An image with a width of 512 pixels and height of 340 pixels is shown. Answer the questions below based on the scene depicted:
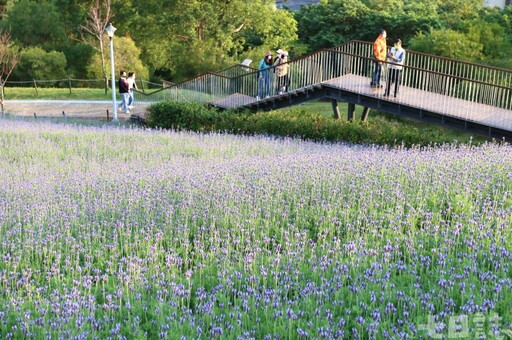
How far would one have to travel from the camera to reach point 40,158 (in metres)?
13.7

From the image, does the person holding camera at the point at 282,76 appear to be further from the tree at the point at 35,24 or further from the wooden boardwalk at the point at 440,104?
the tree at the point at 35,24

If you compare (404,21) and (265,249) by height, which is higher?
(404,21)

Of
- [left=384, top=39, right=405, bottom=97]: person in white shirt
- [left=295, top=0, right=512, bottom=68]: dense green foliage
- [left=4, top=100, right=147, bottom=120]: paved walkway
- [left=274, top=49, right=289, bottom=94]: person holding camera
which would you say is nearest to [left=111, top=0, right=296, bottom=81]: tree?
[left=295, top=0, right=512, bottom=68]: dense green foliage

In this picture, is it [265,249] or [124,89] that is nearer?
[265,249]

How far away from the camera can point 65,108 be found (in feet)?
88.5

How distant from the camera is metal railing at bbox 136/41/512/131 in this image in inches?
641

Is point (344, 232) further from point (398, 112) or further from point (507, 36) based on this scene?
point (507, 36)

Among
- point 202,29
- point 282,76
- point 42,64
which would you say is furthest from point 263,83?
point 42,64

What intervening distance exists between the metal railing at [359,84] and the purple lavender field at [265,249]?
527 cm

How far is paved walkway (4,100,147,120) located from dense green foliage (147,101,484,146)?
3504mm

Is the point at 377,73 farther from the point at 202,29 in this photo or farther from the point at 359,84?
the point at 202,29

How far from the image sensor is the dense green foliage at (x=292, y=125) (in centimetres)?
1594

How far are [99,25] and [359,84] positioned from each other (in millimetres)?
20663

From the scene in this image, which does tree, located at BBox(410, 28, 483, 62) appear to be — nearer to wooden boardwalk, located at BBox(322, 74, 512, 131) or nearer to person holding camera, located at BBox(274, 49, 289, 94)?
wooden boardwalk, located at BBox(322, 74, 512, 131)
